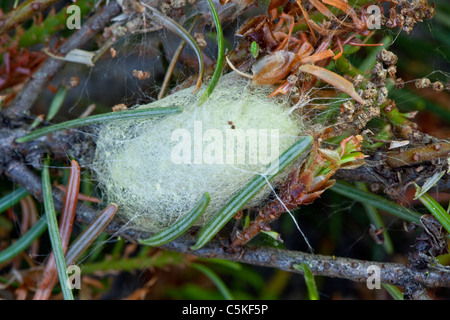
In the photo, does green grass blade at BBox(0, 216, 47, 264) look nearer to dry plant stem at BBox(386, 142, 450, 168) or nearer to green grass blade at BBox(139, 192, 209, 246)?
green grass blade at BBox(139, 192, 209, 246)

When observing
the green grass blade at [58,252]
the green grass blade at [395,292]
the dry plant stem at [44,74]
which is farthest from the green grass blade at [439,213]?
the dry plant stem at [44,74]

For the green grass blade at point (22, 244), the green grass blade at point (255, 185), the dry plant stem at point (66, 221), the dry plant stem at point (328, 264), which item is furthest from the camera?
the green grass blade at point (22, 244)

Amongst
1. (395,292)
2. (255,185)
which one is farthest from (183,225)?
(395,292)

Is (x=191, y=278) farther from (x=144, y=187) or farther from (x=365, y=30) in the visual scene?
(x=365, y=30)

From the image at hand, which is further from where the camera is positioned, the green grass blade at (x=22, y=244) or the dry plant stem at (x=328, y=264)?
the green grass blade at (x=22, y=244)

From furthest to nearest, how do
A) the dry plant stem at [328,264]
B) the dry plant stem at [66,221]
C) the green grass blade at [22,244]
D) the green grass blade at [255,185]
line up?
the green grass blade at [22,244] → the dry plant stem at [66,221] → the dry plant stem at [328,264] → the green grass blade at [255,185]

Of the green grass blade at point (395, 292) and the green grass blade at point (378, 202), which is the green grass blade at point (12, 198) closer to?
the green grass blade at point (378, 202)

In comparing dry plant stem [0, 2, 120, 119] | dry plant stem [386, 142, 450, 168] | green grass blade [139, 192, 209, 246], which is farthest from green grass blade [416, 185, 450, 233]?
dry plant stem [0, 2, 120, 119]
